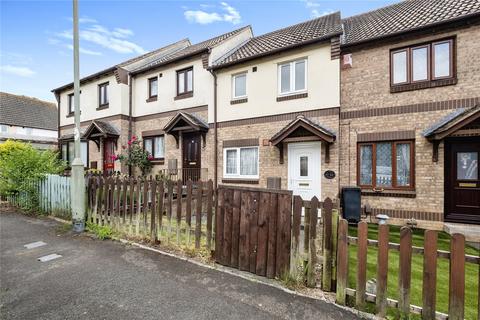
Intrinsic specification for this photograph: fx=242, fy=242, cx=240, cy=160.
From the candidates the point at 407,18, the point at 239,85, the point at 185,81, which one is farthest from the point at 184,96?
the point at 407,18

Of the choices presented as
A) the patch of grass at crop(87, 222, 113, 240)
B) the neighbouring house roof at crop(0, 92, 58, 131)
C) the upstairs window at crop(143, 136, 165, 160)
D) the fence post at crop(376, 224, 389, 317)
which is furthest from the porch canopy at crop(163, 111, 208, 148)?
the neighbouring house roof at crop(0, 92, 58, 131)

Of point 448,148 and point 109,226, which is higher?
point 448,148

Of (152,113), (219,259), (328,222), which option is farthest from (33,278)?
(152,113)

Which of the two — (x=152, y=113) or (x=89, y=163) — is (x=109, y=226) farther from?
(x=89, y=163)

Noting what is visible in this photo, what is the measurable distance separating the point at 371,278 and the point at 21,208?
11.6m

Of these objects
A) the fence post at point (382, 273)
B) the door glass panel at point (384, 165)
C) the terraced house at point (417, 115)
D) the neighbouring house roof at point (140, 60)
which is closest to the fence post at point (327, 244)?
the fence post at point (382, 273)

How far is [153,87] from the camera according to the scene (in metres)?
14.2

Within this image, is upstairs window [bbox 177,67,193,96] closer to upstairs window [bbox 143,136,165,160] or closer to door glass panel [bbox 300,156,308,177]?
upstairs window [bbox 143,136,165,160]

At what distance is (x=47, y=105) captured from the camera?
32438 mm

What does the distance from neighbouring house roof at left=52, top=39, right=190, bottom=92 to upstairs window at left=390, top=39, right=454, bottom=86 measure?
13803mm

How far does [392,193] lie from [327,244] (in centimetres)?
633

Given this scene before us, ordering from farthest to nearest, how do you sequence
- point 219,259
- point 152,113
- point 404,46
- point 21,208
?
point 152,113, point 21,208, point 404,46, point 219,259

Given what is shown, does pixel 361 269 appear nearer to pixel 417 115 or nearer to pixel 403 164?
pixel 403 164

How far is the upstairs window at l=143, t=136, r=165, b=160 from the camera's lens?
44.8ft
